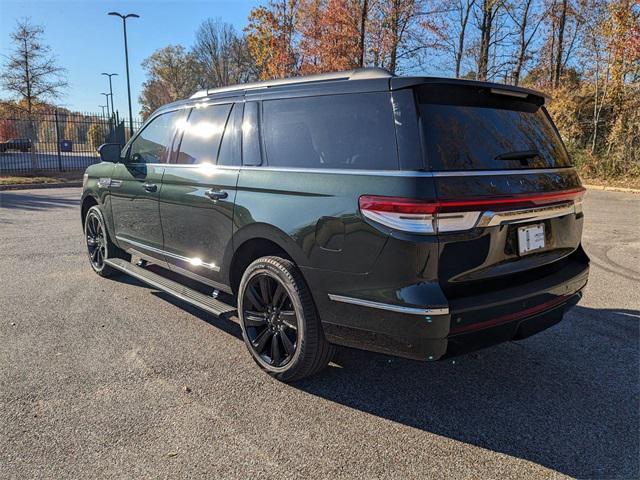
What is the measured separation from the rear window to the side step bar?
6.41 ft

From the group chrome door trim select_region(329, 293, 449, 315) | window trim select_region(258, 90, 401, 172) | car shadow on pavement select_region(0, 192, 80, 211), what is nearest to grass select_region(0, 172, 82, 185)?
car shadow on pavement select_region(0, 192, 80, 211)

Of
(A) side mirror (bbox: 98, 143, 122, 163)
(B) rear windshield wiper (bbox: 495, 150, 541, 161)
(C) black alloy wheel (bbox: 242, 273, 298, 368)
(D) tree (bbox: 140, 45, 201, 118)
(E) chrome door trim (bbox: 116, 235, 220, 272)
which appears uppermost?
(D) tree (bbox: 140, 45, 201, 118)

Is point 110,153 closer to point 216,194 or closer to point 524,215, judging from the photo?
point 216,194

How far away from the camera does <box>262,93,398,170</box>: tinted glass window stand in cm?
267

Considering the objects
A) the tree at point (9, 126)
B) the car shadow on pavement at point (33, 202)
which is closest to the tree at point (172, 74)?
the tree at point (9, 126)

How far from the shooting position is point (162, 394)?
306cm

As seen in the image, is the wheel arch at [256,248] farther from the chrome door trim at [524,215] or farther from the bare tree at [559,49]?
the bare tree at [559,49]

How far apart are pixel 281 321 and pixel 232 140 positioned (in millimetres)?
1453

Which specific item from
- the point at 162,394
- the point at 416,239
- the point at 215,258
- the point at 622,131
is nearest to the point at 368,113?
the point at 416,239

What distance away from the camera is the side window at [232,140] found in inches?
143

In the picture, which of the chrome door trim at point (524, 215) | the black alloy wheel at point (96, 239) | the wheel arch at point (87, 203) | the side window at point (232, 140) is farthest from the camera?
the wheel arch at point (87, 203)

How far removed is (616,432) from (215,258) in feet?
9.27

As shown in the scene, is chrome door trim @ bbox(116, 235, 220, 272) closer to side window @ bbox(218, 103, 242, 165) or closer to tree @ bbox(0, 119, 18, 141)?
side window @ bbox(218, 103, 242, 165)

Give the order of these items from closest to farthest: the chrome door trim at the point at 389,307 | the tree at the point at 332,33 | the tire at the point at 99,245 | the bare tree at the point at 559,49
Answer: the chrome door trim at the point at 389,307
the tire at the point at 99,245
the tree at the point at 332,33
the bare tree at the point at 559,49
